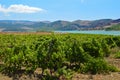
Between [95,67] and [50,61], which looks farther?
[95,67]

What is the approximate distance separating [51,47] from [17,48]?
192 centimetres

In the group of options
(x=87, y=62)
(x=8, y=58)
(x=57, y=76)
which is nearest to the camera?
(x=57, y=76)

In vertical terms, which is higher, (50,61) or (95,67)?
(50,61)

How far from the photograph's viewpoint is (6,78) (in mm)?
12734

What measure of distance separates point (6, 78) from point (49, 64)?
1.96 m

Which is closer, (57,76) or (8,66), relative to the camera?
(57,76)

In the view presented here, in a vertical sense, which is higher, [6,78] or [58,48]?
[58,48]

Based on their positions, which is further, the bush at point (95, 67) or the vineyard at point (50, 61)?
the bush at point (95, 67)

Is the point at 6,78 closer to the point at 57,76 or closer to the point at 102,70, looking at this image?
the point at 57,76

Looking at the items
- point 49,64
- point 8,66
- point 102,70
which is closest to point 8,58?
point 8,66

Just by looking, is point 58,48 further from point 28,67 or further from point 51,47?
point 28,67

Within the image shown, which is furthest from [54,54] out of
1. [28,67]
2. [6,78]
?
[6,78]

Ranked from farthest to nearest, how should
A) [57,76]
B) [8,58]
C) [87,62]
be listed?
[87,62] → [8,58] → [57,76]

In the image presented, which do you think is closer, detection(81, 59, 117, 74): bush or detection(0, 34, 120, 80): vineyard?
detection(0, 34, 120, 80): vineyard
